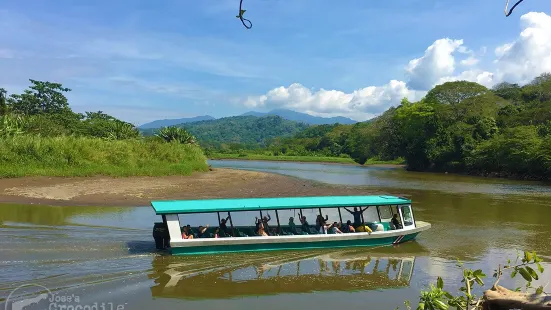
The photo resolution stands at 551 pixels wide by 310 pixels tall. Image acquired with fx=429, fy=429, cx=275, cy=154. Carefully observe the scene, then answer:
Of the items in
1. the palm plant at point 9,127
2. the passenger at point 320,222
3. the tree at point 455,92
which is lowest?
the passenger at point 320,222

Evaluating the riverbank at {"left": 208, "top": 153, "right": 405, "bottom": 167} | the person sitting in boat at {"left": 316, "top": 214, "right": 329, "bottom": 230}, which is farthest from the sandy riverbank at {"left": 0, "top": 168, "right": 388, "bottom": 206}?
the riverbank at {"left": 208, "top": 153, "right": 405, "bottom": 167}

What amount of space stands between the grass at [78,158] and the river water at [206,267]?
312 inches

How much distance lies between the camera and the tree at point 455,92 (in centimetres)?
5697

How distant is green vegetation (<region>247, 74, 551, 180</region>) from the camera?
44375 millimetres

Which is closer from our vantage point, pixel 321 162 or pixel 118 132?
pixel 118 132

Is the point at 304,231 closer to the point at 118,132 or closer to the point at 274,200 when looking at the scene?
the point at 274,200

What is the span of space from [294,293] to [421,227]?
6.96m

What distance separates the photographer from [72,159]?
1053 inches

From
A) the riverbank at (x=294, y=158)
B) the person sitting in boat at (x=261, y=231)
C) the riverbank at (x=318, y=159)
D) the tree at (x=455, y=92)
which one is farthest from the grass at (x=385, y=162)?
the person sitting in boat at (x=261, y=231)

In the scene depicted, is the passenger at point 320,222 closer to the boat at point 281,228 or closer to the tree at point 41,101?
the boat at point 281,228

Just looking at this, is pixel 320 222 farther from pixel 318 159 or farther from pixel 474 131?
pixel 318 159

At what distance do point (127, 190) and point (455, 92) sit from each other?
48.9 m

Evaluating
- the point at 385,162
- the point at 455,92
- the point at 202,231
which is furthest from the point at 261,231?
the point at 385,162

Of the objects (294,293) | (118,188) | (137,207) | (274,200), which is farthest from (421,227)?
(118,188)
